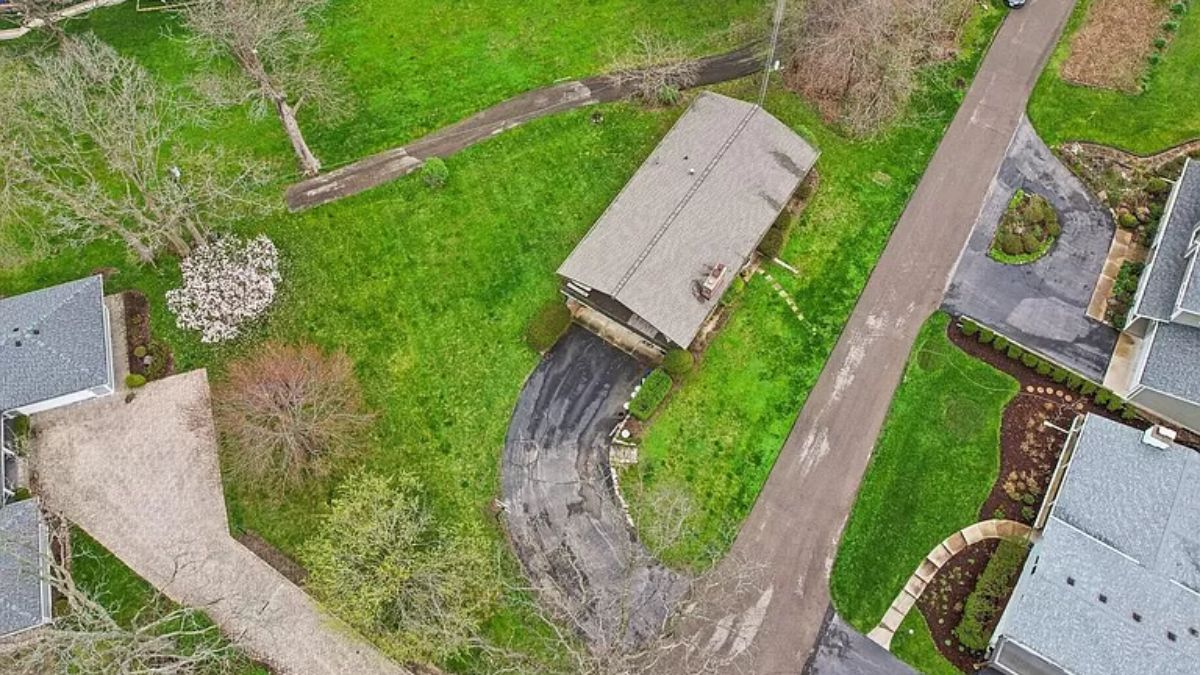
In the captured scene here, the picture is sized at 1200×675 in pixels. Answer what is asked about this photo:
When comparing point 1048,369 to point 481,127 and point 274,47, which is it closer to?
point 481,127

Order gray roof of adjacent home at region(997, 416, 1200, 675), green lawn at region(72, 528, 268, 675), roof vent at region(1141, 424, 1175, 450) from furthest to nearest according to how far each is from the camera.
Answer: green lawn at region(72, 528, 268, 675) < roof vent at region(1141, 424, 1175, 450) < gray roof of adjacent home at region(997, 416, 1200, 675)

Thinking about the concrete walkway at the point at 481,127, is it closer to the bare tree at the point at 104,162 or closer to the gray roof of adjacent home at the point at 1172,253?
the bare tree at the point at 104,162

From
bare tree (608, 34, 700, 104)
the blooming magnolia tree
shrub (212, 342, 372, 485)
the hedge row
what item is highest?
bare tree (608, 34, 700, 104)

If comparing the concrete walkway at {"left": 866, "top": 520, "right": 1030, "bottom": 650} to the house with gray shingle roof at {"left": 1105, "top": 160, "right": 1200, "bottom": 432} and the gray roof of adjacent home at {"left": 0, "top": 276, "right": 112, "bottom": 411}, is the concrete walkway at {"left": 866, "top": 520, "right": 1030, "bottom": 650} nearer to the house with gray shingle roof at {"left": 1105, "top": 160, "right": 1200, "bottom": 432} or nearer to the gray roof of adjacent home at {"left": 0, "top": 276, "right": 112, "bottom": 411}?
the house with gray shingle roof at {"left": 1105, "top": 160, "right": 1200, "bottom": 432}

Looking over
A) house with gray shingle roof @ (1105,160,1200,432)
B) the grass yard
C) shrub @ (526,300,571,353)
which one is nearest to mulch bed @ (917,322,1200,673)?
house with gray shingle roof @ (1105,160,1200,432)

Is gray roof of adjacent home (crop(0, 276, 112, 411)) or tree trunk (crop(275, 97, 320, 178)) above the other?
tree trunk (crop(275, 97, 320, 178))

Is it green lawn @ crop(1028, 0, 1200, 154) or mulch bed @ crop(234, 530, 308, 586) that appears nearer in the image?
mulch bed @ crop(234, 530, 308, 586)

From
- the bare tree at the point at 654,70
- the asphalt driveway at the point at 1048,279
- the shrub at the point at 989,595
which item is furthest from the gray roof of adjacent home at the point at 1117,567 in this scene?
the bare tree at the point at 654,70
